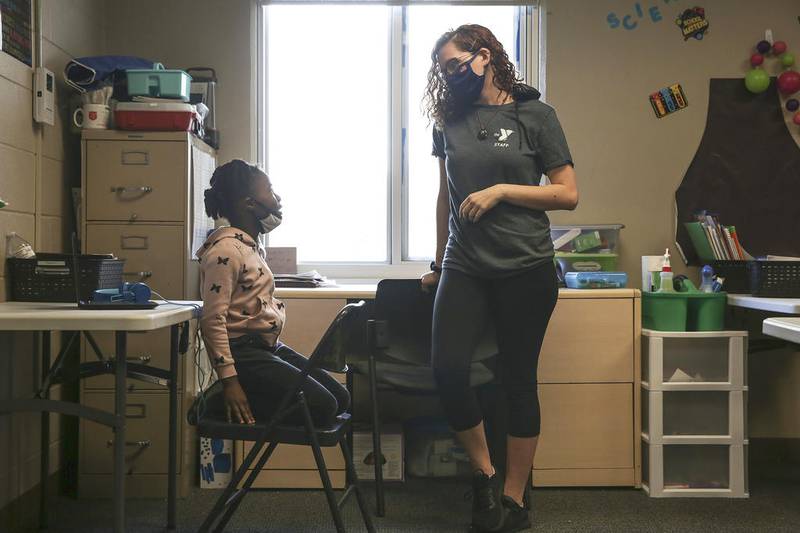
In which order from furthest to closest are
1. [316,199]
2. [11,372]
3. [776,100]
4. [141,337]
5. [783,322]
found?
Result: [316,199] → [776,100] → [141,337] → [11,372] → [783,322]

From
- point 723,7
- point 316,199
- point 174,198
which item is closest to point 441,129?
point 174,198

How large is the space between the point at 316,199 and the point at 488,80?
54.7 inches

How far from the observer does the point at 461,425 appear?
211 centimetres

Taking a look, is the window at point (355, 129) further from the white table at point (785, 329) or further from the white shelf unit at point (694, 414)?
the white table at point (785, 329)

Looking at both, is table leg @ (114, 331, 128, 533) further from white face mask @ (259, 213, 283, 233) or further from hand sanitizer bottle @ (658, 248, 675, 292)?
hand sanitizer bottle @ (658, 248, 675, 292)

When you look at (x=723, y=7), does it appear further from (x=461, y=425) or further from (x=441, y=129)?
(x=461, y=425)

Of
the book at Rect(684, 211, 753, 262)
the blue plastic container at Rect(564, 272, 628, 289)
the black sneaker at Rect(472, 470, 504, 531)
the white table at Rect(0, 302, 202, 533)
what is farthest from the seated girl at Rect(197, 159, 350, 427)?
the book at Rect(684, 211, 753, 262)

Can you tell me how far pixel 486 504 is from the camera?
6.84 feet

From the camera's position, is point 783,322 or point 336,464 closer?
point 783,322

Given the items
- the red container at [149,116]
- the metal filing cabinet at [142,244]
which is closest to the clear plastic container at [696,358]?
the metal filing cabinet at [142,244]

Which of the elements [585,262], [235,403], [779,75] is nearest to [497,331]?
[235,403]

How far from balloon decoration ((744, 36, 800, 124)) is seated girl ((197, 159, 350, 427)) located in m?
2.14

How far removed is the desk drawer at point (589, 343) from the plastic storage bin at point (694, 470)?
0.30 metres

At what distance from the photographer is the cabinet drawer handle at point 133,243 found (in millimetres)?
2668
